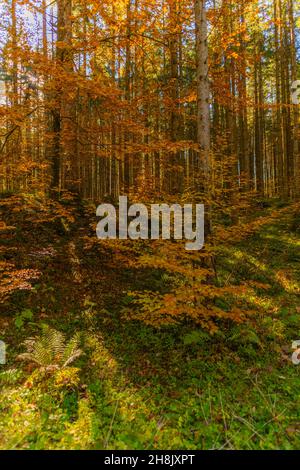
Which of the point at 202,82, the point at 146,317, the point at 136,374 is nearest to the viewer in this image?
the point at 136,374

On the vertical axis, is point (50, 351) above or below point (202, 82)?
below

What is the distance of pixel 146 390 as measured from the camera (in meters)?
4.43

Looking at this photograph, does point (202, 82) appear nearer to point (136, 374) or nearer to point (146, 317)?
point (146, 317)

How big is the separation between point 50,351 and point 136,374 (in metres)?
1.47

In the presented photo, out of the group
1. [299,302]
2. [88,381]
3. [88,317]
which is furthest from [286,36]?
[88,381]

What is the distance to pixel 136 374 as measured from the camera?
4.80 metres

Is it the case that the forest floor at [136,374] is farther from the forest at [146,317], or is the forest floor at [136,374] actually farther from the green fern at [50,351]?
the green fern at [50,351]

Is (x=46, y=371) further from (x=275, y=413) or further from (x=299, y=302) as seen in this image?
(x=299, y=302)

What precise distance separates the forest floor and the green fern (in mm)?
242

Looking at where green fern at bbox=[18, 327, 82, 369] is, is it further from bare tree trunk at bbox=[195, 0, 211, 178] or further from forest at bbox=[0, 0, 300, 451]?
bare tree trunk at bbox=[195, 0, 211, 178]

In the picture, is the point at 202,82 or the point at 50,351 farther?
the point at 202,82

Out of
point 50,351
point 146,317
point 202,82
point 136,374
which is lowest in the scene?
point 136,374

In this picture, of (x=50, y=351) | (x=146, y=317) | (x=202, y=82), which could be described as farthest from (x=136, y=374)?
(x=202, y=82)
